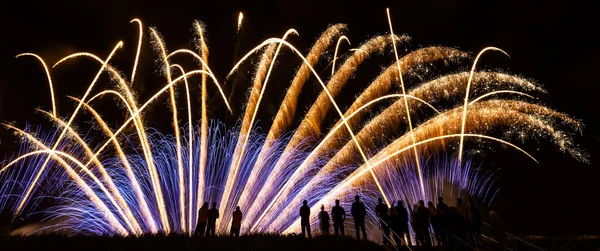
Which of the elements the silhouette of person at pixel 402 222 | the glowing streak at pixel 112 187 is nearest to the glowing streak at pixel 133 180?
the glowing streak at pixel 112 187

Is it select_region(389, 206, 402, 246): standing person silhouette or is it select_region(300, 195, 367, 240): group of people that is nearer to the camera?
select_region(389, 206, 402, 246): standing person silhouette

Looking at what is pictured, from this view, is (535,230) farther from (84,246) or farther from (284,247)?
(84,246)

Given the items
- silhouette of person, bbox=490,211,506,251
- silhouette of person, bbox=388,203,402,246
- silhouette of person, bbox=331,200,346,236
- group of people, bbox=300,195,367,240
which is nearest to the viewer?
silhouette of person, bbox=490,211,506,251

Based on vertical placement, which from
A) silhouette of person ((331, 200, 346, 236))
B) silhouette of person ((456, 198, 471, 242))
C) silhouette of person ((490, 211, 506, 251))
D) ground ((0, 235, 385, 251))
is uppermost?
silhouette of person ((331, 200, 346, 236))

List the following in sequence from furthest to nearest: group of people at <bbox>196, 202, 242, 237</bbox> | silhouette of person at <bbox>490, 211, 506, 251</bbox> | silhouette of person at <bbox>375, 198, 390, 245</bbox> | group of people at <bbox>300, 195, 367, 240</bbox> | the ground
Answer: group of people at <bbox>196, 202, 242, 237</bbox>, group of people at <bbox>300, 195, 367, 240</bbox>, silhouette of person at <bbox>375, 198, 390, 245</bbox>, silhouette of person at <bbox>490, 211, 506, 251</bbox>, the ground

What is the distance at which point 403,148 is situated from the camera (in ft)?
63.2

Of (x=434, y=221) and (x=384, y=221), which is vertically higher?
(x=384, y=221)

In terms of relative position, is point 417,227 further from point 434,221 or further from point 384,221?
point 384,221

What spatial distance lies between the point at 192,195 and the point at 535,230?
2056 centimetres

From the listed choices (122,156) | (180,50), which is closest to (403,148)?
(180,50)

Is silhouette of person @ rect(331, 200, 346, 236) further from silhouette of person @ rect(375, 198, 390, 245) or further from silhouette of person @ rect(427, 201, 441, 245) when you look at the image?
silhouette of person @ rect(427, 201, 441, 245)

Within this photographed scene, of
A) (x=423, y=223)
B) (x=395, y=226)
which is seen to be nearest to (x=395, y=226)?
(x=395, y=226)

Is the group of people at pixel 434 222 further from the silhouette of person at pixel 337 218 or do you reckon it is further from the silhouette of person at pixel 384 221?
the silhouette of person at pixel 337 218

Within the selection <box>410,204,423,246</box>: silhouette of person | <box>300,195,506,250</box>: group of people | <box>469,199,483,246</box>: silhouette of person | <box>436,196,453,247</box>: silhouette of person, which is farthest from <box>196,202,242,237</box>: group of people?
<box>469,199,483,246</box>: silhouette of person
